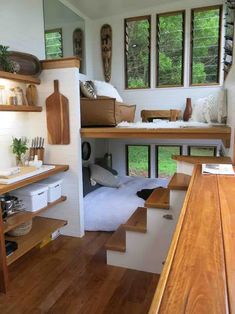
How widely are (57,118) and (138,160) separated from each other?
282 cm

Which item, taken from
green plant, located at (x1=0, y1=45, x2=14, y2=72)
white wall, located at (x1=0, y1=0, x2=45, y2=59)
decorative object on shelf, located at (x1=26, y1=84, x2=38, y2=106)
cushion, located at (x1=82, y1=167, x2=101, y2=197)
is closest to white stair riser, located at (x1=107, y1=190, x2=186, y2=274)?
decorative object on shelf, located at (x1=26, y1=84, x2=38, y2=106)

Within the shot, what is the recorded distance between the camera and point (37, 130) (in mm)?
2760

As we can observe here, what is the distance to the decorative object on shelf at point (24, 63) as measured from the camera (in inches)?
91.9

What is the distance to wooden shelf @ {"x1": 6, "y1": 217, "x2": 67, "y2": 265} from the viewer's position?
2132 mm

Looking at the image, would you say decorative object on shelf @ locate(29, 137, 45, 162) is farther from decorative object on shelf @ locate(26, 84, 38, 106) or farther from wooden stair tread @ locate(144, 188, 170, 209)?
wooden stair tread @ locate(144, 188, 170, 209)

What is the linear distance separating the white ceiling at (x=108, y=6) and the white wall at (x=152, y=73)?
129 mm

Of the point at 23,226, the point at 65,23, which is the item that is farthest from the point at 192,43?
the point at 23,226

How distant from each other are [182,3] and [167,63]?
95 cm

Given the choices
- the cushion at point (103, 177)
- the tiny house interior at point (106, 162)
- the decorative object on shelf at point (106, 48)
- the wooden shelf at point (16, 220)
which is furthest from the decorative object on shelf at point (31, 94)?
the decorative object on shelf at point (106, 48)

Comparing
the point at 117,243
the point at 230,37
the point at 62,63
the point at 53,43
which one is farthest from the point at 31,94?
the point at 230,37

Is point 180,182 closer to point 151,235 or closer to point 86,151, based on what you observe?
point 151,235

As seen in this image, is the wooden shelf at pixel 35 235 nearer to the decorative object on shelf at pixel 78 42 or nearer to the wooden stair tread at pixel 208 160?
the wooden stair tread at pixel 208 160

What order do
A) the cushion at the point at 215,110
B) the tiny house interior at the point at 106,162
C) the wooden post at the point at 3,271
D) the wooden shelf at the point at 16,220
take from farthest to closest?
the cushion at the point at 215,110 → the wooden shelf at the point at 16,220 → the wooden post at the point at 3,271 → the tiny house interior at the point at 106,162

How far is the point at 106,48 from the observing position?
15.6ft
